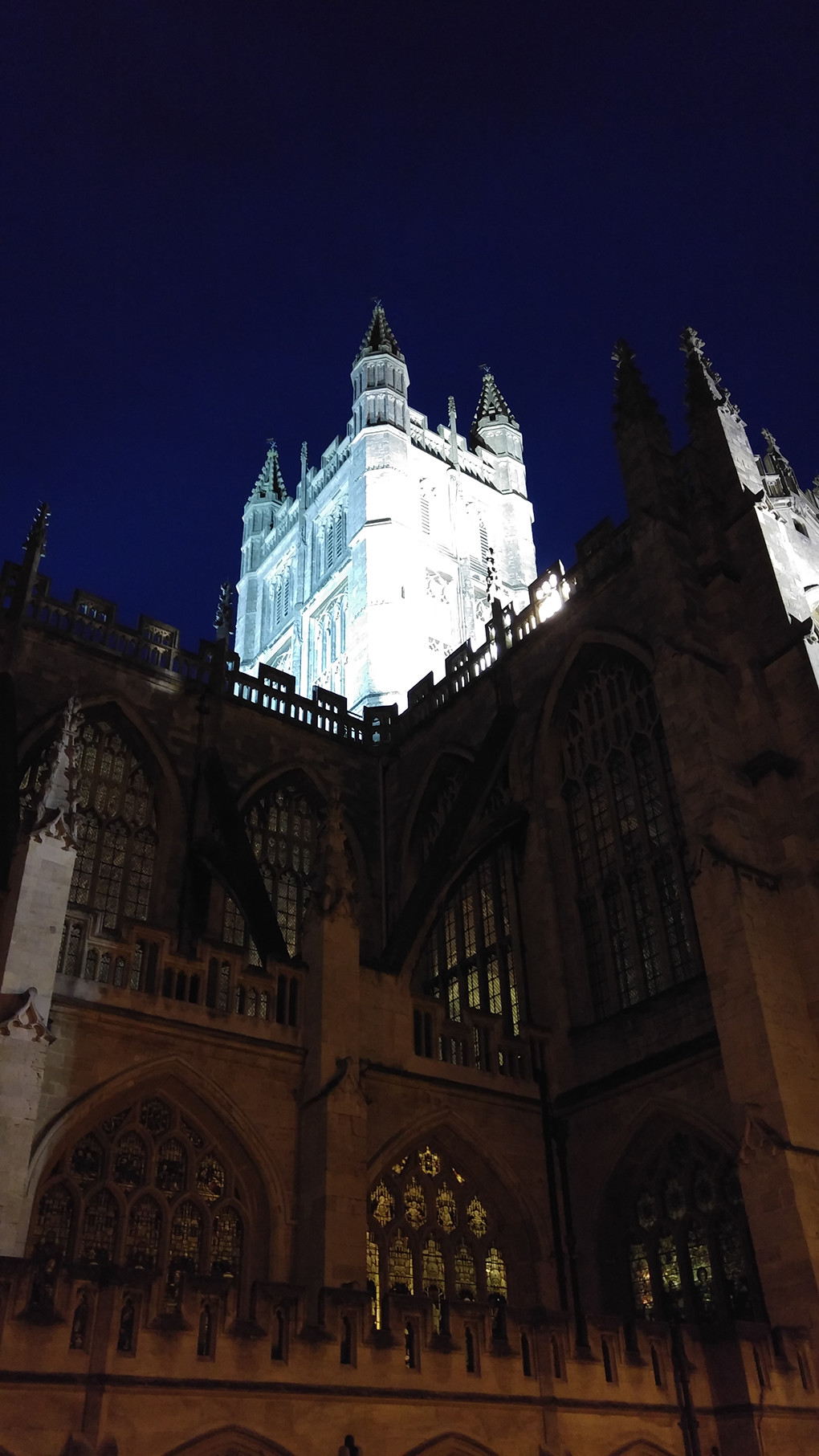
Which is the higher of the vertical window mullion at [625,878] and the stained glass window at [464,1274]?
the vertical window mullion at [625,878]

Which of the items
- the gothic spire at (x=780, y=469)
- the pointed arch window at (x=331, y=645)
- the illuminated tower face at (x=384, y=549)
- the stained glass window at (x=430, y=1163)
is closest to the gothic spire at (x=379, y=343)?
the illuminated tower face at (x=384, y=549)

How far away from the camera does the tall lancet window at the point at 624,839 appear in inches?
659

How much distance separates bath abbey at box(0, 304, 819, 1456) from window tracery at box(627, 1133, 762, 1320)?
45mm

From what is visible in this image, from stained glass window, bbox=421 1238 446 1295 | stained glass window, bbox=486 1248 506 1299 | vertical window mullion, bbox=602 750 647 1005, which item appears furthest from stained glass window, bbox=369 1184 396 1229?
vertical window mullion, bbox=602 750 647 1005

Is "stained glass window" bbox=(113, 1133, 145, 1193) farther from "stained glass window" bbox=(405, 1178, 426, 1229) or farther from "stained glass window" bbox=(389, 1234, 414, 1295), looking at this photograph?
"stained glass window" bbox=(405, 1178, 426, 1229)

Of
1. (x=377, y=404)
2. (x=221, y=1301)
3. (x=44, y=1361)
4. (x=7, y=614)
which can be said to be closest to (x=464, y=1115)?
(x=221, y=1301)

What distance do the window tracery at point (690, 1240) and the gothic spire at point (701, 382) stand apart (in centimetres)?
1342

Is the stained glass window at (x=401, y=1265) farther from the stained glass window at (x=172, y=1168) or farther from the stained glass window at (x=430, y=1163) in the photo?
the stained glass window at (x=172, y=1168)

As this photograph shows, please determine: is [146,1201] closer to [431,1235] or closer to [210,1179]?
[210,1179]

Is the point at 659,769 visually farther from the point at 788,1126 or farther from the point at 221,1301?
the point at 221,1301

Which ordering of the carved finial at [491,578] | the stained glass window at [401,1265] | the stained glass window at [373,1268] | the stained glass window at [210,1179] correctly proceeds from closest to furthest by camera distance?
1. the stained glass window at [210,1179]
2. the stained glass window at [373,1268]
3. the stained glass window at [401,1265]
4. the carved finial at [491,578]

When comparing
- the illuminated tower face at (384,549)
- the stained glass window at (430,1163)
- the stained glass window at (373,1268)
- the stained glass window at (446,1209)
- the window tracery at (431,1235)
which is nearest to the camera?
the stained glass window at (373,1268)

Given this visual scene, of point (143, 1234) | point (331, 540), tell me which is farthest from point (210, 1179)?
point (331, 540)

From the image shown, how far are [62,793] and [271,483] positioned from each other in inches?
1712
